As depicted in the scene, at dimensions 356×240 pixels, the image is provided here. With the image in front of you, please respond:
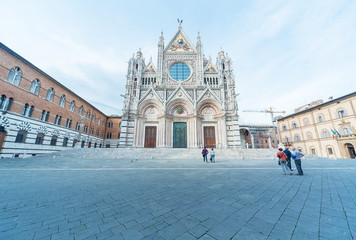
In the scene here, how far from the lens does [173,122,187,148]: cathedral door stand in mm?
24219

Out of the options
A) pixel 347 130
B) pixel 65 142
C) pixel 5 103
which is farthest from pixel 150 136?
pixel 347 130

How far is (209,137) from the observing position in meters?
24.5

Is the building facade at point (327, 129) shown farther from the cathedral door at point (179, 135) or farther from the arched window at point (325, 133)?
the cathedral door at point (179, 135)

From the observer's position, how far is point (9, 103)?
48.1ft

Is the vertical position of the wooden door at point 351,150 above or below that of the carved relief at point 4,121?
below

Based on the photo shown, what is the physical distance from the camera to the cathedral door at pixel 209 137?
79.0 ft

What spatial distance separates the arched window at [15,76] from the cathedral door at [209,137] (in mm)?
26322

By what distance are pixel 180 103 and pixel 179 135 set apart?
6142 mm

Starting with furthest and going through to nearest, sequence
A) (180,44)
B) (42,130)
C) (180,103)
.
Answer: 1. (180,44)
2. (180,103)
3. (42,130)

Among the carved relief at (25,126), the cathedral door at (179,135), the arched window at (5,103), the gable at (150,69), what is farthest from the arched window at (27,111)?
the cathedral door at (179,135)

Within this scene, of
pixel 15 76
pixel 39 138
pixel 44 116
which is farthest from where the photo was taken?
pixel 44 116

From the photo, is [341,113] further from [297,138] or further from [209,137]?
[209,137]

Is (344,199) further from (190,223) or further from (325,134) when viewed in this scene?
(325,134)

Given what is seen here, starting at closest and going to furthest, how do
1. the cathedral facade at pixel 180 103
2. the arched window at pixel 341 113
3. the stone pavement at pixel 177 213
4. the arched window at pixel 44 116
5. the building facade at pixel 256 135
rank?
the stone pavement at pixel 177 213 → the arched window at pixel 44 116 → the cathedral facade at pixel 180 103 → the arched window at pixel 341 113 → the building facade at pixel 256 135
